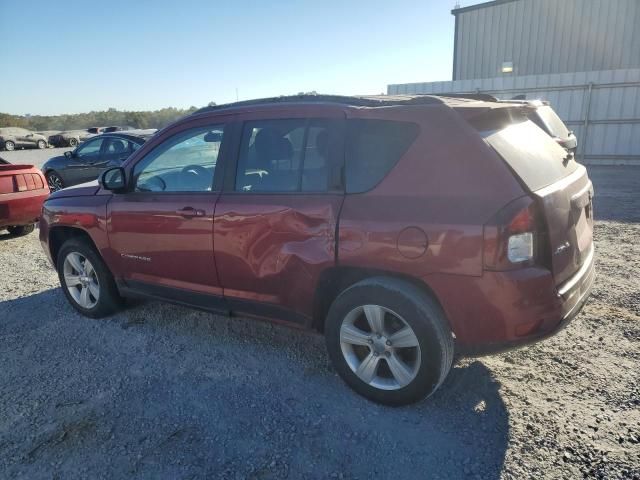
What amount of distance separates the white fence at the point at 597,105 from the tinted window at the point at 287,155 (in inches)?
526

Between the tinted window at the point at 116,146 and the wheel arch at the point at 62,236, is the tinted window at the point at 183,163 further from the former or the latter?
the tinted window at the point at 116,146

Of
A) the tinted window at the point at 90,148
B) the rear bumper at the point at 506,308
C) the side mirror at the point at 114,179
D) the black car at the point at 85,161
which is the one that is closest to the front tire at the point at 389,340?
the rear bumper at the point at 506,308

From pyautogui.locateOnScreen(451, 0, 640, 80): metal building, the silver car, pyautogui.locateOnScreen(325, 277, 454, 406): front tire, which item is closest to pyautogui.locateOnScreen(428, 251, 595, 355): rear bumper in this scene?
pyautogui.locateOnScreen(325, 277, 454, 406): front tire

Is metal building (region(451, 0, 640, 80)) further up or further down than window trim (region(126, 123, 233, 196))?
further up

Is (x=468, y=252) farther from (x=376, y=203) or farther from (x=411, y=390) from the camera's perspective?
(x=411, y=390)

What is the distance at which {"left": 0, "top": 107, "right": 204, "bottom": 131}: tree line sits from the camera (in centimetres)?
5652

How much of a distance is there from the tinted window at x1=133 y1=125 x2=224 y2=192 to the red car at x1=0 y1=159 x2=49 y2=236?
15.2 feet

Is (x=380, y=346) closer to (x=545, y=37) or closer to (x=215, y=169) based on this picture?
(x=215, y=169)

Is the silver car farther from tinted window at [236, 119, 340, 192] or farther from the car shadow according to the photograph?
tinted window at [236, 119, 340, 192]

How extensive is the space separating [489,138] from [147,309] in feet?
11.7

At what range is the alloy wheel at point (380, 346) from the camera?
276 centimetres

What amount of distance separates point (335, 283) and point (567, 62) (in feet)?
63.2

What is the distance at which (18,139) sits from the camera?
103ft

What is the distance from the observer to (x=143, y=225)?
3742 mm
